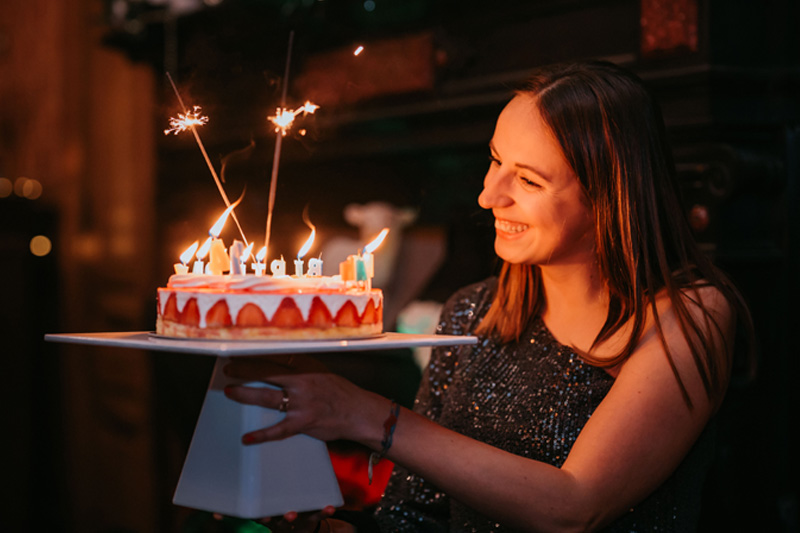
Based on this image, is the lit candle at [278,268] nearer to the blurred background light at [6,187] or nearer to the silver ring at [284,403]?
the silver ring at [284,403]

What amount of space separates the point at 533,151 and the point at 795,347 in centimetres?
120

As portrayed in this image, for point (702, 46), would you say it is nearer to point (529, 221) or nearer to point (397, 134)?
point (529, 221)

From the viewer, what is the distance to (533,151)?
1.52 meters

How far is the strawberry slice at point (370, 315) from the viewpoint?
1234mm

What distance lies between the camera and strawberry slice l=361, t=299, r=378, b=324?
1234mm

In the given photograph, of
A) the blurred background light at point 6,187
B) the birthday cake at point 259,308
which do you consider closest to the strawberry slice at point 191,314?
the birthday cake at point 259,308

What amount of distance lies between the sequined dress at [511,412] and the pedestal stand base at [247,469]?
20.7 inches

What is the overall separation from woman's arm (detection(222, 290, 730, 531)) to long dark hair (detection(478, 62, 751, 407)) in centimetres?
7

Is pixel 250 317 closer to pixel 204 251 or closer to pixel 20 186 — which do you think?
pixel 204 251

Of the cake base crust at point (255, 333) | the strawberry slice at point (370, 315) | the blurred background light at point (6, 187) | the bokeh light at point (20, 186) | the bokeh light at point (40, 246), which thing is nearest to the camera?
the cake base crust at point (255, 333)

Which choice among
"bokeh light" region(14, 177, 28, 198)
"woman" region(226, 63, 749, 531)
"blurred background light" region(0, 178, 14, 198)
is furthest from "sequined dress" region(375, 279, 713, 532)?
"bokeh light" region(14, 177, 28, 198)

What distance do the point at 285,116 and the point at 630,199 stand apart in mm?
743

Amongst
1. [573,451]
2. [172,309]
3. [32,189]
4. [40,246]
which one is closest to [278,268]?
[172,309]

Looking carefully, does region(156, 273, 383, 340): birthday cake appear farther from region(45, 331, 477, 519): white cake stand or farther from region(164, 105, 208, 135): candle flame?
region(164, 105, 208, 135): candle flame
